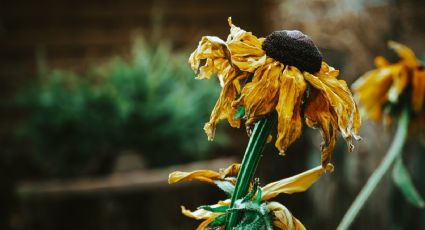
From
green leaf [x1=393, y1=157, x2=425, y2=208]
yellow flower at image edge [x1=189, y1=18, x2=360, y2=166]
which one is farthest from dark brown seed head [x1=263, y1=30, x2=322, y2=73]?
green leaf [x1=393, y1=157, x2=425, y2=208]

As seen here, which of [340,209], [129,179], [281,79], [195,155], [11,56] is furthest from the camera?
[11,56]

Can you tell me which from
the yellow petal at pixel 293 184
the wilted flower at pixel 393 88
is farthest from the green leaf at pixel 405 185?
the yellow petal at pixel 293 184

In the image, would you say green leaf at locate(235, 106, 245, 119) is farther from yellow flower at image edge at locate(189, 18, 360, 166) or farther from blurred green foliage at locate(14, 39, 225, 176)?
blurred green foliage at locate(14, 39, 225, 176)

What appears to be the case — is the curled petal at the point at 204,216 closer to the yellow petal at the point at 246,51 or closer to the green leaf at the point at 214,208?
the green leaf at the point at 214,208

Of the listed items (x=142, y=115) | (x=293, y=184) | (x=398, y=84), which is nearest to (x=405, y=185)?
(x=398, y=84)

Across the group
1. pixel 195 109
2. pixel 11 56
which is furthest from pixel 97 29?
pixel 195 109

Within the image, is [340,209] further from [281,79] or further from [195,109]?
[281,79]

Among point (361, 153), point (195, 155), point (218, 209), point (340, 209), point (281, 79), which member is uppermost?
point (281, 79)
